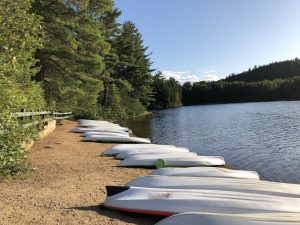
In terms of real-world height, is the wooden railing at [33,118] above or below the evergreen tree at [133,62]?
below

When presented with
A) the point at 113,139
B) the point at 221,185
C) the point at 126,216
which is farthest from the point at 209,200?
the point at 113,139

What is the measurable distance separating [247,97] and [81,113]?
4058 inches

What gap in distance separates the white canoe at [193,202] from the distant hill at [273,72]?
577 ft

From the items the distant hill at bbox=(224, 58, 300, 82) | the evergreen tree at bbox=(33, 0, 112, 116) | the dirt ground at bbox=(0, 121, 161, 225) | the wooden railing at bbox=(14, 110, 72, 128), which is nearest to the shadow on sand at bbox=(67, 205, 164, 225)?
the dirt ground at bbox=(0, 121, 161, 225)

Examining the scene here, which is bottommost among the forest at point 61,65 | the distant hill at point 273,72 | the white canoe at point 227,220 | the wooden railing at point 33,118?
the white canoe at point 227,220

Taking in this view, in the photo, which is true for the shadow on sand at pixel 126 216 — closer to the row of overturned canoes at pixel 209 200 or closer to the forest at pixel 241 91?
the row of overturned canoes at pixel 209 200

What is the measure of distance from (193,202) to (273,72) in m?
188

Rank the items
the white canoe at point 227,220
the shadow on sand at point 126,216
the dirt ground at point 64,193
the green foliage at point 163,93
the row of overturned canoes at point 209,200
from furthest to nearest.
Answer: the green foliage at point 163,93 → the shadow on sand at point 126,216 → the dirt ground at point 64,193 → the row of overturned canoes at point 209,200 → the white canoe at point 227,220

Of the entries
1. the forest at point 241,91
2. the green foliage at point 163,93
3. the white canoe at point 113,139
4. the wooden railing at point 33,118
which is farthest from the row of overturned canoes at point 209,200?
the forest at point 241,91

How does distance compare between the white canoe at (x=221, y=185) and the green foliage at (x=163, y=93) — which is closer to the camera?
the white canoe at (x=221, y=185)

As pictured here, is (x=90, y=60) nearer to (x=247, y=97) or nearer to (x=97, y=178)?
(x=97, y=178)

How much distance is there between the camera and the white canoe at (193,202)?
19.9ft

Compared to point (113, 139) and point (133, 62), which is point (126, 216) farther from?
point (133, 62)

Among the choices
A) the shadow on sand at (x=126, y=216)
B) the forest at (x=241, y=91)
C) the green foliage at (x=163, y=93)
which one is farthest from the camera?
the forest at (x=241, y=91)
